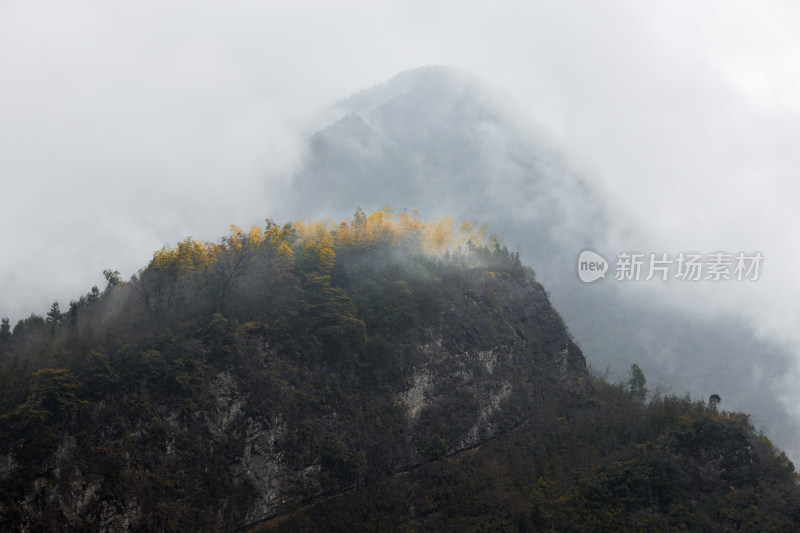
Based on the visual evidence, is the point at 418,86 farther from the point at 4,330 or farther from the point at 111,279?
the point at 4,330

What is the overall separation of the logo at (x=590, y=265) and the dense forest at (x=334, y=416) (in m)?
19.1

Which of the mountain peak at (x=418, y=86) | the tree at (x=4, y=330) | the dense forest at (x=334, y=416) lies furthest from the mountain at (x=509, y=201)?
the tree at (x=4, y=330)

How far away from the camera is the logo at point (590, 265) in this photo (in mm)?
74769

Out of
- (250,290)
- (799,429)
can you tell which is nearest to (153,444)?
(250,290)

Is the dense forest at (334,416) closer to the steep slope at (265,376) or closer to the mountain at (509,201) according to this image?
the steep slope at (265,376)

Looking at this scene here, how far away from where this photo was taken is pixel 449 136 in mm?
160250

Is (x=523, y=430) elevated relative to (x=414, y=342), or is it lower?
lower

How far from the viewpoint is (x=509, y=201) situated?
13650 cm

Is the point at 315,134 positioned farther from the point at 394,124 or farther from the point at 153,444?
the point at 153,444

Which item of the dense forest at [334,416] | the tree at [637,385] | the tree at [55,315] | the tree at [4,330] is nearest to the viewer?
the dense forest at [334,416]

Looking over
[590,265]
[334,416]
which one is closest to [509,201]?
[590,265]

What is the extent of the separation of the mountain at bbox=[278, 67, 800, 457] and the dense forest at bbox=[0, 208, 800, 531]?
1836 inches

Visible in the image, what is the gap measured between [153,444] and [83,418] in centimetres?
389

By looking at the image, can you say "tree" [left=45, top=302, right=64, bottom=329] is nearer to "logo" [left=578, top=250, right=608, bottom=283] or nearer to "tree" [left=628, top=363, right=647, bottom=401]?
"tree" [left=628, top=363, right=647, bottom=401]
